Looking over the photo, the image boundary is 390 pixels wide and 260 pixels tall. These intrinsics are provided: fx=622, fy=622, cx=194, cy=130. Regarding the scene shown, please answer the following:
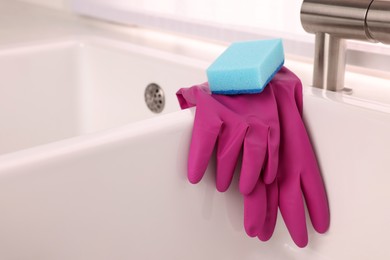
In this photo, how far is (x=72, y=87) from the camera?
1438 millimetres

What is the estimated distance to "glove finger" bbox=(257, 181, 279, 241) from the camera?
92cm

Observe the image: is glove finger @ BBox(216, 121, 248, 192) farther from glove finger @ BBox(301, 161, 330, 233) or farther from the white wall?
the white wall

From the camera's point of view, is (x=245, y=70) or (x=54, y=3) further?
(x=54, y=3)

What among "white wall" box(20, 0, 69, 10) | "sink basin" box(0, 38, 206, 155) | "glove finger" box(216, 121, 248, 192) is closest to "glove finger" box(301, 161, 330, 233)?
"glove finger" box(216, 121, 248, 192)

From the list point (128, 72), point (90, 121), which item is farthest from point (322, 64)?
point (90, 121)

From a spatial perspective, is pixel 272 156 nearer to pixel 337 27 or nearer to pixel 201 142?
pixel 201 142

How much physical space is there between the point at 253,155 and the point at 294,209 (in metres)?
0.11

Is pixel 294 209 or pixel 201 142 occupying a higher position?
pixel 201 142

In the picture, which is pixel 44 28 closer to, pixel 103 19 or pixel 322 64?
pixel 103 19

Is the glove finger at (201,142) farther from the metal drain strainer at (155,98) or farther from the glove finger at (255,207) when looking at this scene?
the metal drain strainer at (155,98)

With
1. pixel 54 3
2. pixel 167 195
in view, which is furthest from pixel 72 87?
pixel 167 195

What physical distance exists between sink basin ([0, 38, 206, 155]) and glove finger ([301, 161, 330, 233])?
0.41 metres

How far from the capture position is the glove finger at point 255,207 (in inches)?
35.5

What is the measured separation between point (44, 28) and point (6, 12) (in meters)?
0.28
